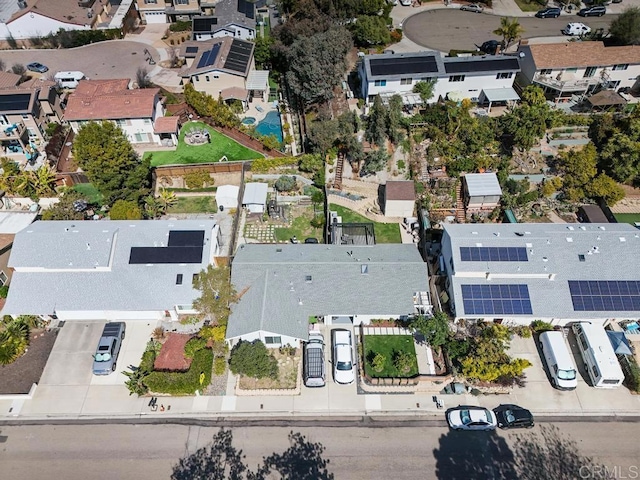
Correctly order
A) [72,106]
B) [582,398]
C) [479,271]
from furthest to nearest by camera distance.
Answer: [72,106], [479,271], [582,398]

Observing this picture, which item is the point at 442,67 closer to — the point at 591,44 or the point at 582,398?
the point at 591,44

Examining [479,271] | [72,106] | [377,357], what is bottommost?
[377,357]

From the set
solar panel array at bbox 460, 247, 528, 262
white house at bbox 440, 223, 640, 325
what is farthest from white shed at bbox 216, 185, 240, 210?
solar panel array at bbox 460, 247, 528, 262

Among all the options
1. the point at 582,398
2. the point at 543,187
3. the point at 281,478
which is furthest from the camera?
the point at 543,187

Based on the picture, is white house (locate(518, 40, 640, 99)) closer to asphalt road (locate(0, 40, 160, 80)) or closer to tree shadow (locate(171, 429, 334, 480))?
tree shadow (locate(171, 429, 334, 480))

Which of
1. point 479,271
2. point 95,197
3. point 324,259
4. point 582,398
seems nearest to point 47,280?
point 95,197

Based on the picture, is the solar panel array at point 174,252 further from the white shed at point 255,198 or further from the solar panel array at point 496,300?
the solar panel array at point 496,300
